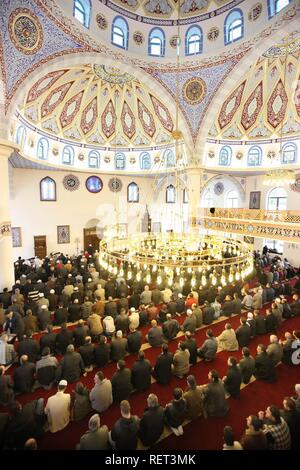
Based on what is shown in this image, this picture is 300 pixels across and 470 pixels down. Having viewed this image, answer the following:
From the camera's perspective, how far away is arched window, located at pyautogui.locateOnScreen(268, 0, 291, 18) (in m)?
7.73

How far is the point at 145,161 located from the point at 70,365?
41.4ft

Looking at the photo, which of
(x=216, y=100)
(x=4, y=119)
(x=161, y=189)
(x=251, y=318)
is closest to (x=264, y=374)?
(x=251, y=318)

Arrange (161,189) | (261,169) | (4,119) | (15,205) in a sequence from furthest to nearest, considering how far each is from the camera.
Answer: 1. (161,189)
2. (261,169)
3. (15,205)
4. (4,119)

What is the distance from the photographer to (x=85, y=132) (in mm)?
13781

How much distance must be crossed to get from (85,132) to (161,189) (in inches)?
219

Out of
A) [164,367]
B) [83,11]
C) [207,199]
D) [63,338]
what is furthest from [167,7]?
[164,367]

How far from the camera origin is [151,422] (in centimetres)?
319

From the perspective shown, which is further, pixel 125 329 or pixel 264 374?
pixel 125 329

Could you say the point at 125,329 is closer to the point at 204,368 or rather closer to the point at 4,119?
the point at 204,368

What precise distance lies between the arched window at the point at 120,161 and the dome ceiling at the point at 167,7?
696cm

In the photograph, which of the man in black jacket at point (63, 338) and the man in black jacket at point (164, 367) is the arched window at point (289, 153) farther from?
the man in black jacket at point (63, 338)

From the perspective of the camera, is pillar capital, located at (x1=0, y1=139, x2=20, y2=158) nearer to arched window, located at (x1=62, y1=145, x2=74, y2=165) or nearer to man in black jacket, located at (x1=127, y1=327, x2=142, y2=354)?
man in black jacket, located at (x1=127, y1=327, x2=142, y2=354)

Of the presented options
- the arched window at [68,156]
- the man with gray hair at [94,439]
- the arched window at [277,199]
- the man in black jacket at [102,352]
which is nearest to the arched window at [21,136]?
the arched window at [68,156]

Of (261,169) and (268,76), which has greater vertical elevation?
(268,76)
